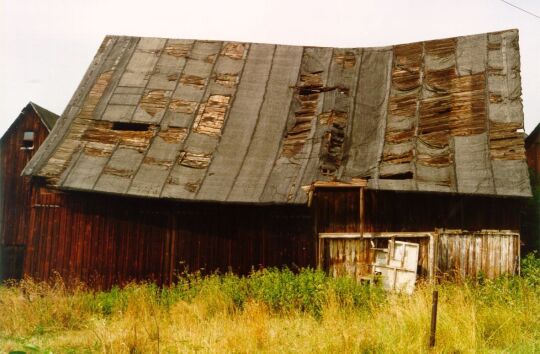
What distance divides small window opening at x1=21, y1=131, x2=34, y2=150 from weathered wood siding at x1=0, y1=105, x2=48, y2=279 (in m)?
0.15

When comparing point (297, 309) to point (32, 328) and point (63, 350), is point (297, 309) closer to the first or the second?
point (63, 350)

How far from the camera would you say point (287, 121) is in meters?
14.0

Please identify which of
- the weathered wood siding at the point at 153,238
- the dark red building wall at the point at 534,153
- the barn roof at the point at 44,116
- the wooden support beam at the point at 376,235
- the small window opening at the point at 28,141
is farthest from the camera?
the small window opening at the point at 28,141

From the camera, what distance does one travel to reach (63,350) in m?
7.39

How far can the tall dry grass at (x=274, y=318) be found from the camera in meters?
6.53

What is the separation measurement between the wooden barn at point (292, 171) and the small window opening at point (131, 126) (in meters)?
0.13

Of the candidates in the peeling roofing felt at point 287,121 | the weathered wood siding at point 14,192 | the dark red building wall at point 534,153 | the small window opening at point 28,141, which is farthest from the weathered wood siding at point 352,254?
the small window opening at point 28,141

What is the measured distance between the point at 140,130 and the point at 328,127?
5394mm

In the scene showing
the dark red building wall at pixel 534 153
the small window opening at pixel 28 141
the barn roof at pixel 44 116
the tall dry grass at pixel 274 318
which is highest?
the barn roof at pixel 44 116

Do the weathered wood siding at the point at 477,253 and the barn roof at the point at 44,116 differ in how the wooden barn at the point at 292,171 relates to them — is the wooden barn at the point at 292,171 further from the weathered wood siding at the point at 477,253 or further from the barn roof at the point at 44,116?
the barn roof at the point at 44,116

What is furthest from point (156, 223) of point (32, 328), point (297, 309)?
point (297, 309)

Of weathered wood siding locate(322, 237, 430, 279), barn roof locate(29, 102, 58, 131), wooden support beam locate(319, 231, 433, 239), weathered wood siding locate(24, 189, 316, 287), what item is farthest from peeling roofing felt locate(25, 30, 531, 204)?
barn roof locate(29, 102, 58, 131)


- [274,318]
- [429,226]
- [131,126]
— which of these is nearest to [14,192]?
[131,126]

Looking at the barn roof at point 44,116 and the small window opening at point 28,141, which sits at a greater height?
the barn roof at point 44,116
